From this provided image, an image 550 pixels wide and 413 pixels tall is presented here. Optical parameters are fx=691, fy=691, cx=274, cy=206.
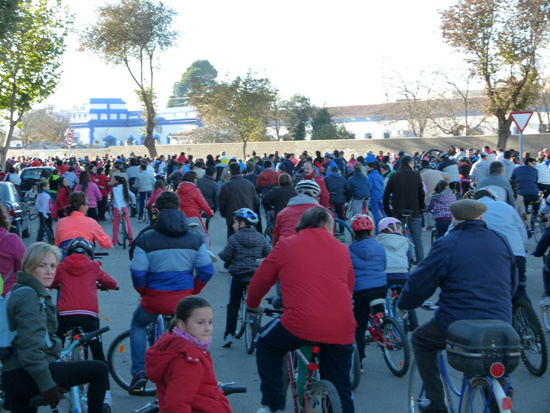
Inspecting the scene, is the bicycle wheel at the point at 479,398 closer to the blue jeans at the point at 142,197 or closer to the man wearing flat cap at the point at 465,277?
the man wearing flat cap at the point at 465,277

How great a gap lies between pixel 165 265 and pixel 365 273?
2.00 m

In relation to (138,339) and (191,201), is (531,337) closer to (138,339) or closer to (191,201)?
(138,339)

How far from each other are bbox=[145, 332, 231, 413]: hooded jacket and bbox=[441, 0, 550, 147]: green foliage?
106ft

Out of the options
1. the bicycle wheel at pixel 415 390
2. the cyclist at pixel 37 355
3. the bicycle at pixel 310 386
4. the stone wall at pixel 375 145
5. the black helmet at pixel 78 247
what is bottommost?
the bicycle wheel at pixel 415 390

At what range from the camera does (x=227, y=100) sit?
45.4 metres

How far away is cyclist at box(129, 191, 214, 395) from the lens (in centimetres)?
588

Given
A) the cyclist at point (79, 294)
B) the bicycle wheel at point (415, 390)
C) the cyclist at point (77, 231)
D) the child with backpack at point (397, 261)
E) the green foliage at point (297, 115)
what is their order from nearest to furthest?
the bicycle wheel at point (415, 390)
the cyclist at point (79, 294)
the child with backpack at point (397, 261)
the cyclist at point (77, 231)
the green foliage at point (297, 115)

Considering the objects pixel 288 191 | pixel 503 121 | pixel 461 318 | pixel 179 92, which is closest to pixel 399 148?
pixel 503 121

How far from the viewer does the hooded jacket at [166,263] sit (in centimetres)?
588

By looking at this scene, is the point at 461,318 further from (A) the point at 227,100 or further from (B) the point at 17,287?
(A) the point at 227,100

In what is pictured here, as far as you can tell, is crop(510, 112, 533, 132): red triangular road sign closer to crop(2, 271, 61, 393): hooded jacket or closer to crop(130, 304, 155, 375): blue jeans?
crop(130, 304, 155, 375): blue jeans

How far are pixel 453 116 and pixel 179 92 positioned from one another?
11962 cm

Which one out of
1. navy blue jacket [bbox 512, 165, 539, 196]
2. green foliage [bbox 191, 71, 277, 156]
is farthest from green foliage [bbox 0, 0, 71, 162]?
navy blue jacket [bbox 512, 165, 539, 196]

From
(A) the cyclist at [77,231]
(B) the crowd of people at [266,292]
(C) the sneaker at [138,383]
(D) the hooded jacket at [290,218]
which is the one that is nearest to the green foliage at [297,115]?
(A) the cyclist at [77,231]
